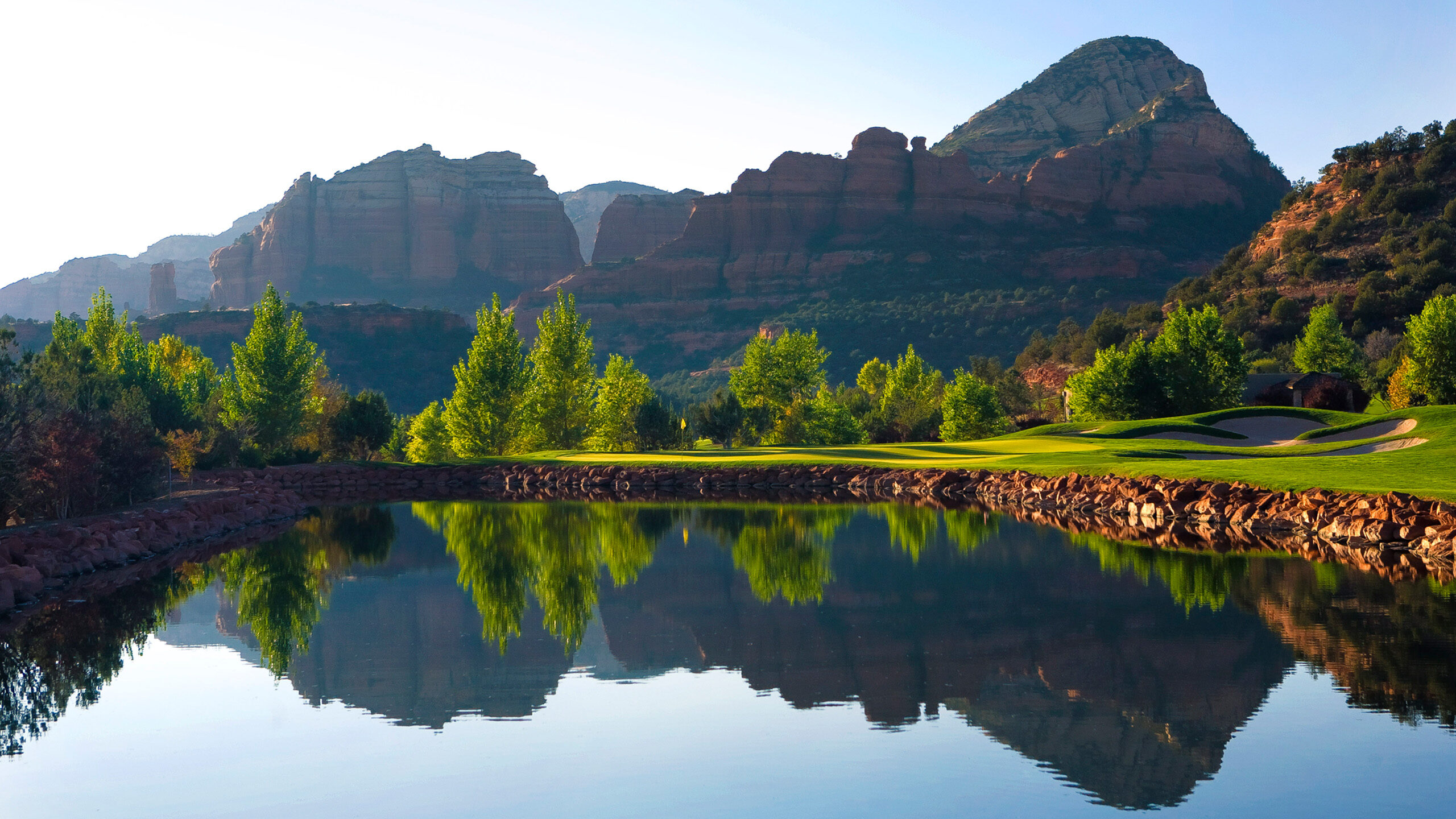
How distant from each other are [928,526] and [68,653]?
1867 centimetres

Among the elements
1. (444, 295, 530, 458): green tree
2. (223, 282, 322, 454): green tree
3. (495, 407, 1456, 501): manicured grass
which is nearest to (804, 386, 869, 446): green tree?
(495, 407, 1456, 501): manicured grass

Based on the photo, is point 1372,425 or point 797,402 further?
point 797,402

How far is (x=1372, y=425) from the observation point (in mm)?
36375

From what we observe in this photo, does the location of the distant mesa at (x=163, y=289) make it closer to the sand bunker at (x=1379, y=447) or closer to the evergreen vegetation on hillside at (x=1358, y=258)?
the evergreen vegetation on hillside at (x=1358, y=258)

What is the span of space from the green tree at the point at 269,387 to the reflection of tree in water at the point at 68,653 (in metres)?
33.4

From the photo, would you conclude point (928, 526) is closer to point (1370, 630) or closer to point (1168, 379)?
point (1370, 630)

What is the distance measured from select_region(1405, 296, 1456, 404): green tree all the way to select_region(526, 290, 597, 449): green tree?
38870mm

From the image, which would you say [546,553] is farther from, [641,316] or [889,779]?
[641,316]

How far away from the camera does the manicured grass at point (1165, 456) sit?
2559 centimetres

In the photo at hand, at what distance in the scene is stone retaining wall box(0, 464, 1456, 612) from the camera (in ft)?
65.6

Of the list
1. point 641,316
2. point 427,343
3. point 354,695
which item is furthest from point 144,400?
point 641,316

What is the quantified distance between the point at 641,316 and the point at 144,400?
4125 inches

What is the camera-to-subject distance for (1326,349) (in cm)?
6138

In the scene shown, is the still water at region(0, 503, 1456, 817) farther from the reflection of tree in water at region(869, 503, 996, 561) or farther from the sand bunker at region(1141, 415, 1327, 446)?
the sand bunker at region(1141, 415, 1327, 446)
